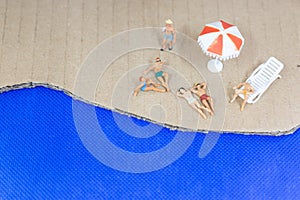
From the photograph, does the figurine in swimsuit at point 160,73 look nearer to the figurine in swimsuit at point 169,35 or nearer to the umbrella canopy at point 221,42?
the figurine in swimsuit at point 169,35

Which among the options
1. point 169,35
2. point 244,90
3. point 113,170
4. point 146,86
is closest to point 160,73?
point 146,86

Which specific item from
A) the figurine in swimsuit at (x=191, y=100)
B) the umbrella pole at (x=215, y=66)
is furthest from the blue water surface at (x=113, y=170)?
the umbrella pole at (x=215, y=66)

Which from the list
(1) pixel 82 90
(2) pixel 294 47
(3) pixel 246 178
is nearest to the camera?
(3) pixel 246 178

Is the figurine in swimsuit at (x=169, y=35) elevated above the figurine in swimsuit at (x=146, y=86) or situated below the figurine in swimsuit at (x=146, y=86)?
above

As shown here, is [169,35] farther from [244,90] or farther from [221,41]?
[244,90]

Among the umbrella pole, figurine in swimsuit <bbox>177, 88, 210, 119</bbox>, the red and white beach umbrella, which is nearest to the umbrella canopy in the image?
the red and white beach umbrella

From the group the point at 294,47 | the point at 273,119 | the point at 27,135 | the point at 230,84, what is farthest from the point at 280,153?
the point at 27,135

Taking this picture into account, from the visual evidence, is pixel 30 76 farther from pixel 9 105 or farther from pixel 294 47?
pixel 294 47
